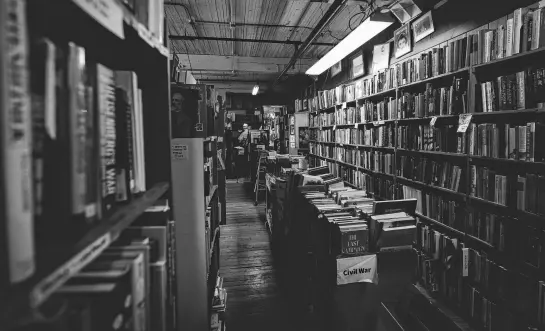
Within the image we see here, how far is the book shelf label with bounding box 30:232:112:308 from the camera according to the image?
1.33 feet

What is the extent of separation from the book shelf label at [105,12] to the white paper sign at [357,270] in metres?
1.75

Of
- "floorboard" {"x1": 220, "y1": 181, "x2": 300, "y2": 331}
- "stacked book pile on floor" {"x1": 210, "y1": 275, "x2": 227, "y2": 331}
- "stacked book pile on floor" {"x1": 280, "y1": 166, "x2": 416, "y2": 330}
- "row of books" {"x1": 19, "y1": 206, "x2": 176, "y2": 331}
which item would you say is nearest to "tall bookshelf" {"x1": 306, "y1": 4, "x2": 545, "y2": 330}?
"stacked book pile on floor" {"x1": 280, "y1": 166, "x2": 416, "y2": 330}

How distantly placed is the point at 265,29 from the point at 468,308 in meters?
4.84

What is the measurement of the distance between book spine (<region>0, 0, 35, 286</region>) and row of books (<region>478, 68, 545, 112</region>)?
270 centimetres

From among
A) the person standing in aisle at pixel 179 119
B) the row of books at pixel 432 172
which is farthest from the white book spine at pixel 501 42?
the person standing in aisle at pixel 179 119

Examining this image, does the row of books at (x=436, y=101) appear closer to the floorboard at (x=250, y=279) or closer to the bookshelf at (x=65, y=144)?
the floorboard at (x=250, y=279)

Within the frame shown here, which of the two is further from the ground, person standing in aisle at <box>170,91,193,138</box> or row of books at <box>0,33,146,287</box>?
person standing in aisle at <box>170,91,193,138</box>

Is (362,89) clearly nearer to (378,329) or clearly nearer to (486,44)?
(486,44)

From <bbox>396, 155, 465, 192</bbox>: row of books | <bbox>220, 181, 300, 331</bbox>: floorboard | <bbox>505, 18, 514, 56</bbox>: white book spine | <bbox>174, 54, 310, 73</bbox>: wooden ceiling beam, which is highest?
<bbox>174, 54, 310, 73</bbox>: wooden ceiling beam

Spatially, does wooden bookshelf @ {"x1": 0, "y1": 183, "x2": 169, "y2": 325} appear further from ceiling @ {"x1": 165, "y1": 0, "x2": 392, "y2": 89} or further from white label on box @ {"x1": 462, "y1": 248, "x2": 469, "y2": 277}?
white label on box @ {"x1": 462, "y1": 248, "x2": 469, "y2": 277}

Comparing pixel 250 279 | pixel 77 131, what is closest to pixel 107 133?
pixel 77 131

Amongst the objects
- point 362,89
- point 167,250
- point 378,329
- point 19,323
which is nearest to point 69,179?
point 19,323

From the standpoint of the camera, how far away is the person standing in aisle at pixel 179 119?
2.26m

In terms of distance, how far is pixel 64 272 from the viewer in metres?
0.47
